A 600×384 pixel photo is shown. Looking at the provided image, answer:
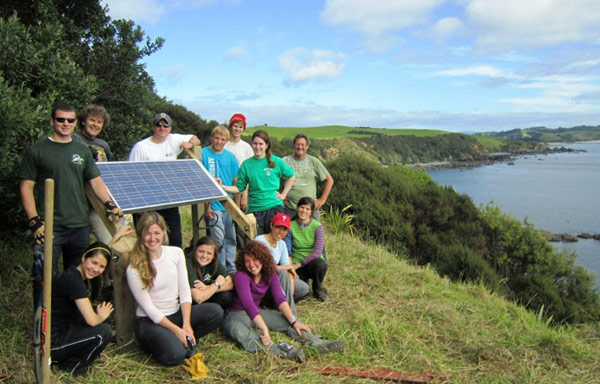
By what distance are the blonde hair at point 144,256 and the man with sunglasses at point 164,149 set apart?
129cm

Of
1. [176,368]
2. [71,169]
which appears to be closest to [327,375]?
[176,368]

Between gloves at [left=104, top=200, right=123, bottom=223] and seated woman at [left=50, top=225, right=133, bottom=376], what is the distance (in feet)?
1.25

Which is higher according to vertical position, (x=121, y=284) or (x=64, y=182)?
(x=64, y=182)

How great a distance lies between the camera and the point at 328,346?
452 centimetres

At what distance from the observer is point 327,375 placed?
4121 mm

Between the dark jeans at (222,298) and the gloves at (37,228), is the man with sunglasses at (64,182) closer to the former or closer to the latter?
the gloves at (37,228)

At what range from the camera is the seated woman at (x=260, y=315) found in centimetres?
446

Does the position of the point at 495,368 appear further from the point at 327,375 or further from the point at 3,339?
the point at 3,339

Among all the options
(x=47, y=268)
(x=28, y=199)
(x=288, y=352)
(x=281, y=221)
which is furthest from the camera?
(x=281, y=221)

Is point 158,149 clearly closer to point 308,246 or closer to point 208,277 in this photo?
point 208,277

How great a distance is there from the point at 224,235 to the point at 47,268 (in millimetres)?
2849

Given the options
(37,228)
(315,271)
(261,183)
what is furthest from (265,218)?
(37,228)

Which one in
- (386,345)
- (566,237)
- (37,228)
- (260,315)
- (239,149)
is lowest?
(566,237)

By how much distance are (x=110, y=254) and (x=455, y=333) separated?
12.2ft
